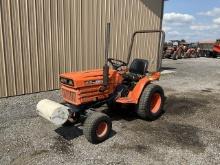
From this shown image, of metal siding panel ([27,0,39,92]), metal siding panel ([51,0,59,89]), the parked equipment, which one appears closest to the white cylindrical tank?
metal siding panel ([27,0,39,92])

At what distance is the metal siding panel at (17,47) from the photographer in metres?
6.91

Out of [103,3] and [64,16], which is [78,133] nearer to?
[64,16]

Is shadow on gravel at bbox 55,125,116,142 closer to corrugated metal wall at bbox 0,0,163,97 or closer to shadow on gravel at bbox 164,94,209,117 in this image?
shadow on gravel at bbox 164,94,209,117

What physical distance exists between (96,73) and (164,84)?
5.37 m

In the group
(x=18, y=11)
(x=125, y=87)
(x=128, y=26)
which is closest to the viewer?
(x=125, y=87)

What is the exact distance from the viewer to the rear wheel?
5.45 metres

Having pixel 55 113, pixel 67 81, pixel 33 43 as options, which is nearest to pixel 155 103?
pixel 67 81

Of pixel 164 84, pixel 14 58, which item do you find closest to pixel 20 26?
pixel 14 58

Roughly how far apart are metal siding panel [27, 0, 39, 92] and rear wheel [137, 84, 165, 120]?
11.4 ft

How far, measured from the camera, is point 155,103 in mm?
6000

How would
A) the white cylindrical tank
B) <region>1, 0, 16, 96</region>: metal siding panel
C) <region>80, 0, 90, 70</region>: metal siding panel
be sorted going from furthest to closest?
<region>80, 0, 90, 70</region>: metal siding panel < <region>1, 0, 16, 96</region>: metal siding panel < the white cylindrical tank

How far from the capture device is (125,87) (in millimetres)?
5598

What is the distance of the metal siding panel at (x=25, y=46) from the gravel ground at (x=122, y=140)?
67 centimetres

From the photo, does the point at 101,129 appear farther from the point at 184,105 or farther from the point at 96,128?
the point at 184,105
